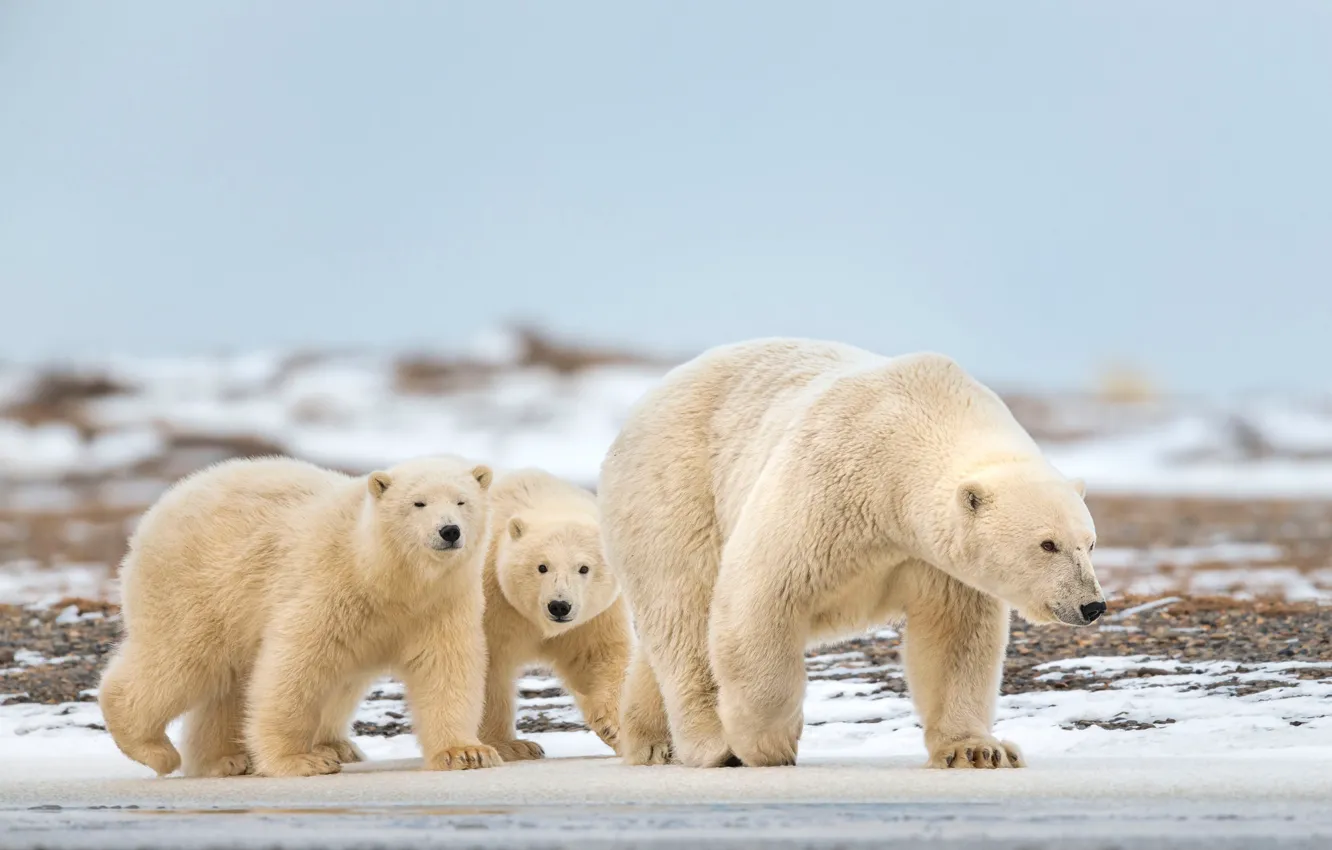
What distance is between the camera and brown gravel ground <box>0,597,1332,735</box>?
8.08 meters

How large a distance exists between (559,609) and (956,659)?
1.86m

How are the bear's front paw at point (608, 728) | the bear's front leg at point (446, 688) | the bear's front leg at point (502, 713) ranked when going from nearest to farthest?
the bear's front leg at point (446, 688)
the bear's front leg at point (502, 713)
the bear's front paw at point (608, 728)

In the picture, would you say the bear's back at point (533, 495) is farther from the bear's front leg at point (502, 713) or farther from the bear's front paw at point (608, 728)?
the bear's front paw at point (608, 728)

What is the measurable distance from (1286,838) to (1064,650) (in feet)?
15.6

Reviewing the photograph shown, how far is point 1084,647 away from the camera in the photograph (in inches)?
341

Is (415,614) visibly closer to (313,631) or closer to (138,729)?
(313,631)

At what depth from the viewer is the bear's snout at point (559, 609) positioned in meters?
7.21

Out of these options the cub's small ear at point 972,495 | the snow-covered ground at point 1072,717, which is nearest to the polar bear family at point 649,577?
the cub's small ear at point 972,495

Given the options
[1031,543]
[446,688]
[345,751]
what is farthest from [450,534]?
[1031,543]

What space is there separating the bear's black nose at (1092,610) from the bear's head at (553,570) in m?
2.48

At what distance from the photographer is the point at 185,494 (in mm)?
7410

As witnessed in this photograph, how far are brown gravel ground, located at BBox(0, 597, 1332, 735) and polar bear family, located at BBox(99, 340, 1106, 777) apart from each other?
1390mm

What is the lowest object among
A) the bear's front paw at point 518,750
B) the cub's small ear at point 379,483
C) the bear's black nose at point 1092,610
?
the bear's front paw at point 518,750

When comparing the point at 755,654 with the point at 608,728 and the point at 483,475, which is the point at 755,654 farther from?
the point at 608,728
